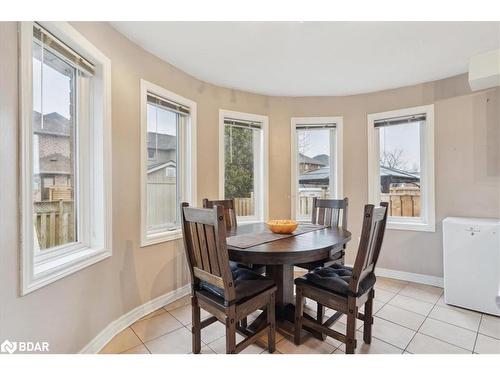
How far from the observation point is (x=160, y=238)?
247 centimetres

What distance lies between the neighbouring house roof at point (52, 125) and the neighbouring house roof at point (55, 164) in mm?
147

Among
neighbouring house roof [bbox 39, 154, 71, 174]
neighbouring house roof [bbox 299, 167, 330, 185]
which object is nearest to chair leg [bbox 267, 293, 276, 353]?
neighbouring house roof [bbox 39, 154, 71, 174]

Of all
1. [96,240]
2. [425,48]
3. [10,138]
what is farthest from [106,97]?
[425,48]

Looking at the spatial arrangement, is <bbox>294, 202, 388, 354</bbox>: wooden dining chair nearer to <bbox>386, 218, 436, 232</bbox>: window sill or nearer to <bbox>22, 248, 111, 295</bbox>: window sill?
<bbox>22, 248, 111, 295</bbox>: window sill

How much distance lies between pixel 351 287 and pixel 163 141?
2190 millimetres

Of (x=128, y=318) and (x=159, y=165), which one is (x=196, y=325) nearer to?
(x=128, y=318)

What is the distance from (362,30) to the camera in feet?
6.57

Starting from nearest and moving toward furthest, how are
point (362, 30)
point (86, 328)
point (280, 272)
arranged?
point (86, 328) → point (362, 30) → point (280, 272)

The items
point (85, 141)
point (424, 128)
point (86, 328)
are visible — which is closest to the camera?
point (86, 328)

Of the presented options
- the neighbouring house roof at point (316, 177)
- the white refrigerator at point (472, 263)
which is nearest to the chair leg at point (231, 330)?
the white refrigerator at point (472, 263)

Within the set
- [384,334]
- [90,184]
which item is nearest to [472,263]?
[384,334]

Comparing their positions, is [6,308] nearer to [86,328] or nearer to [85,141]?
[86,328]
